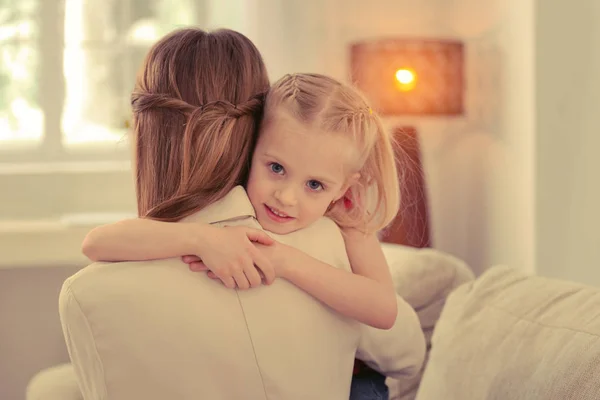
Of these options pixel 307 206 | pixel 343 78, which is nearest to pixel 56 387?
pixel 307 206

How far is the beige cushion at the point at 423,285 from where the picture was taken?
1731 mm

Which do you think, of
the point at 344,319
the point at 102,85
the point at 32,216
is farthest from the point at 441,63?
the point at 344,319

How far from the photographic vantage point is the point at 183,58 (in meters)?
1.15

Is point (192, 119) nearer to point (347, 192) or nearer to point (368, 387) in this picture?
point (347, 192)

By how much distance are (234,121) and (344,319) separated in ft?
1.08

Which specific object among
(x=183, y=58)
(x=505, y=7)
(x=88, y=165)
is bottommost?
(x=88, y=165)

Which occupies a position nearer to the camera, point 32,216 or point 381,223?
point 381,223

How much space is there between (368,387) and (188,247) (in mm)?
532

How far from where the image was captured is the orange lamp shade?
3225 mm

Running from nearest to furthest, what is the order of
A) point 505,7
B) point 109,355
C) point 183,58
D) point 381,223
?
point 109,355 < point 183,58 < point 381,223 < point 505,7

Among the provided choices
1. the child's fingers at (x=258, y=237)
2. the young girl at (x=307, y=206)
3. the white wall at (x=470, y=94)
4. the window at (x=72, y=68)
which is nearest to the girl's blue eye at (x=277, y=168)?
the young girl at (x=307, y=206)

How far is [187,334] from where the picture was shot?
103 centimetres

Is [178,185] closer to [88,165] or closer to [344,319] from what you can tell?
[344,319]

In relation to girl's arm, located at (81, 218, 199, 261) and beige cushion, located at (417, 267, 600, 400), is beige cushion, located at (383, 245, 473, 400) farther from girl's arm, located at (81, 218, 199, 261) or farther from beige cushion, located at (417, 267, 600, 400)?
girl's arm, located at (81, 218, 199, 261)
